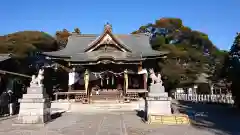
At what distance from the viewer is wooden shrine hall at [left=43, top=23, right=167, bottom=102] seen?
69.8 feet

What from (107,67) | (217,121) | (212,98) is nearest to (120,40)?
(107,67)

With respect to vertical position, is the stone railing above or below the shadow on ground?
above

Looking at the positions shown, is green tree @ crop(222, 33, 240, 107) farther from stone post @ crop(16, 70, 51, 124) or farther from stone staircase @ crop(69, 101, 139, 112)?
stone post @ crop(16, 70, 51, 124)

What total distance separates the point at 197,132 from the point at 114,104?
1062cm

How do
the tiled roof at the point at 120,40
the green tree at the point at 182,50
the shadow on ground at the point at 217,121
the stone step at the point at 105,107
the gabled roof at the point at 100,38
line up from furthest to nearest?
the green tree at the point at 182,50 → the tiled roof at the point at 120,40 → the gabled roof at the point at 100,38 → the stone step at the point at 105,107 → the shadow on ground at the point at 217,121

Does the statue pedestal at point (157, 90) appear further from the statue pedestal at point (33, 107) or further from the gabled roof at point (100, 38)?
the gabled roof at point (100, 38)

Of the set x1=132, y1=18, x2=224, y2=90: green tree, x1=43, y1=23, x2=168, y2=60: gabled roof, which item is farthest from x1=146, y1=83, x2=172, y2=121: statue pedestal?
x1=132, y1=18, x2=224, y2=90: green tree

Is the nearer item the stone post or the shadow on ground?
Result: the shadow on ground

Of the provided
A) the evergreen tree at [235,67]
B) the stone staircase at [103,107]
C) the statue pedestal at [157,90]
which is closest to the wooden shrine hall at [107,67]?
the stone staircase at [103,107]

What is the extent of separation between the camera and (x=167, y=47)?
131ft

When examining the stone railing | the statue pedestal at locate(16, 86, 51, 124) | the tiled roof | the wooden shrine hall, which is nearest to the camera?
the statue pedestal at locate(16, 86, 51, 124)

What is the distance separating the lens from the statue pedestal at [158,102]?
12.7m

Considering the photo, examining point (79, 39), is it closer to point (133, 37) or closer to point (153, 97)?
point (133, 37)

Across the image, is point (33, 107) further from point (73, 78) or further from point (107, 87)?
point (107, 87)
